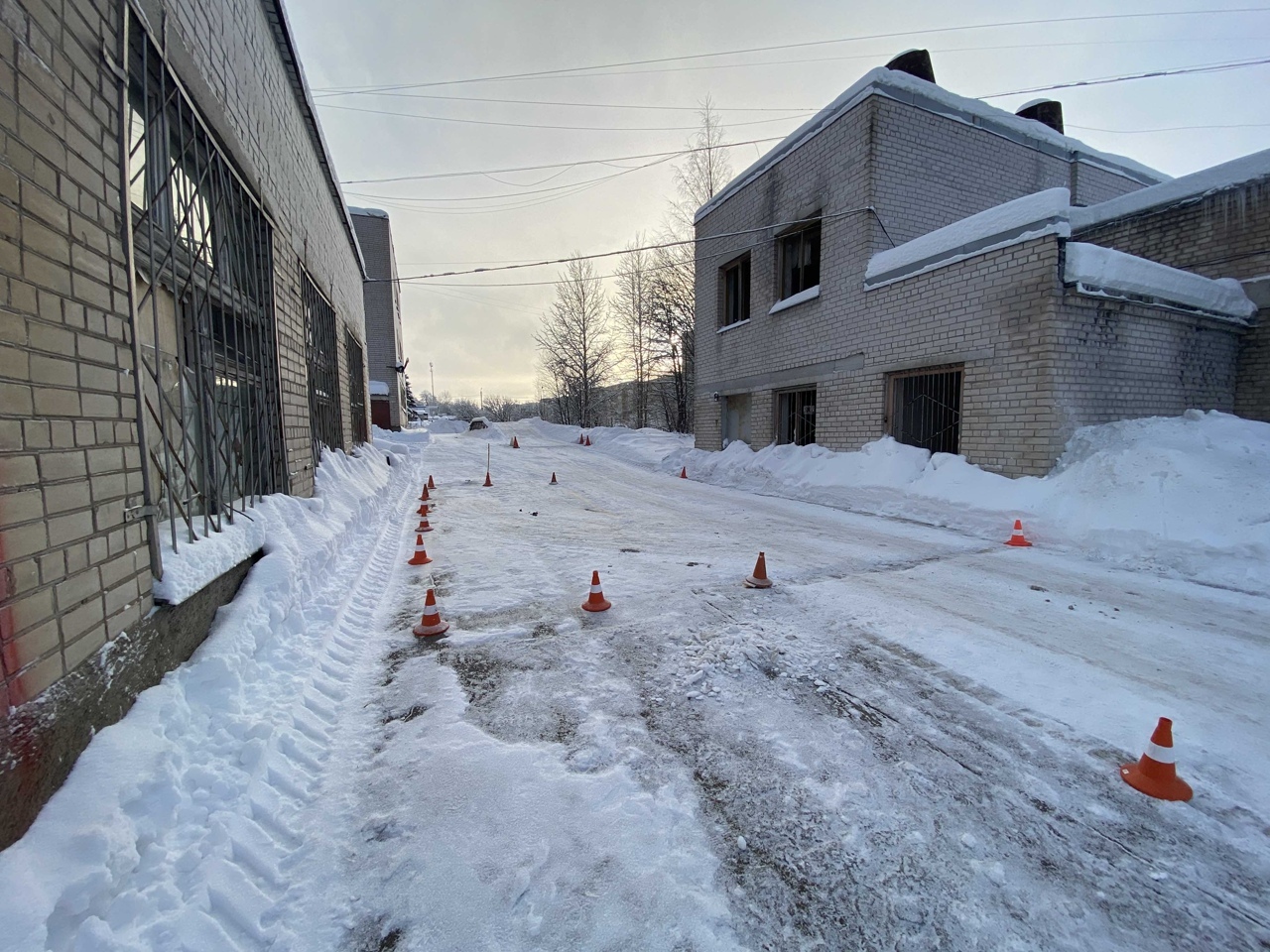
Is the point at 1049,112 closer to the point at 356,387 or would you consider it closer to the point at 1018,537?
the point at 1018,537

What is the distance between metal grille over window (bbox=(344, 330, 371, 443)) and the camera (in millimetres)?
12293

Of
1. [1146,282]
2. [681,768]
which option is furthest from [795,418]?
[681,768]

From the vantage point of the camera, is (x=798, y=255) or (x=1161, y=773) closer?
(x=1161, y=773)

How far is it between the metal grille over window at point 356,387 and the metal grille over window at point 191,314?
7379mm

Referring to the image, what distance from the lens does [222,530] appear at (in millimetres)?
3557

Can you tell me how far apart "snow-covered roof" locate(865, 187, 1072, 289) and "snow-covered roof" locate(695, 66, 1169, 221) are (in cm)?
321

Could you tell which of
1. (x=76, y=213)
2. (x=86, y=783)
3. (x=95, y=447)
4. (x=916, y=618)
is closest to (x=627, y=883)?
(x=86, y=783)

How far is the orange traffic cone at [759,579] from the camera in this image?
484 cm

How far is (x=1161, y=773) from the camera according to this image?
2.29 meters

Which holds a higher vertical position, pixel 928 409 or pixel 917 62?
pixel 917 62

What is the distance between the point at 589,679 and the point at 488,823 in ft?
3.93

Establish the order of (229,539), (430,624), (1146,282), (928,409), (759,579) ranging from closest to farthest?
(229,539), (430,624), (759,579), (1146,282), (928,409)

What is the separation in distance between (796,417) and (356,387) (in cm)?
1125

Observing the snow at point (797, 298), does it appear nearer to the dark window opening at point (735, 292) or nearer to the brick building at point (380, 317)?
the dark window opening at point (735, 292)
